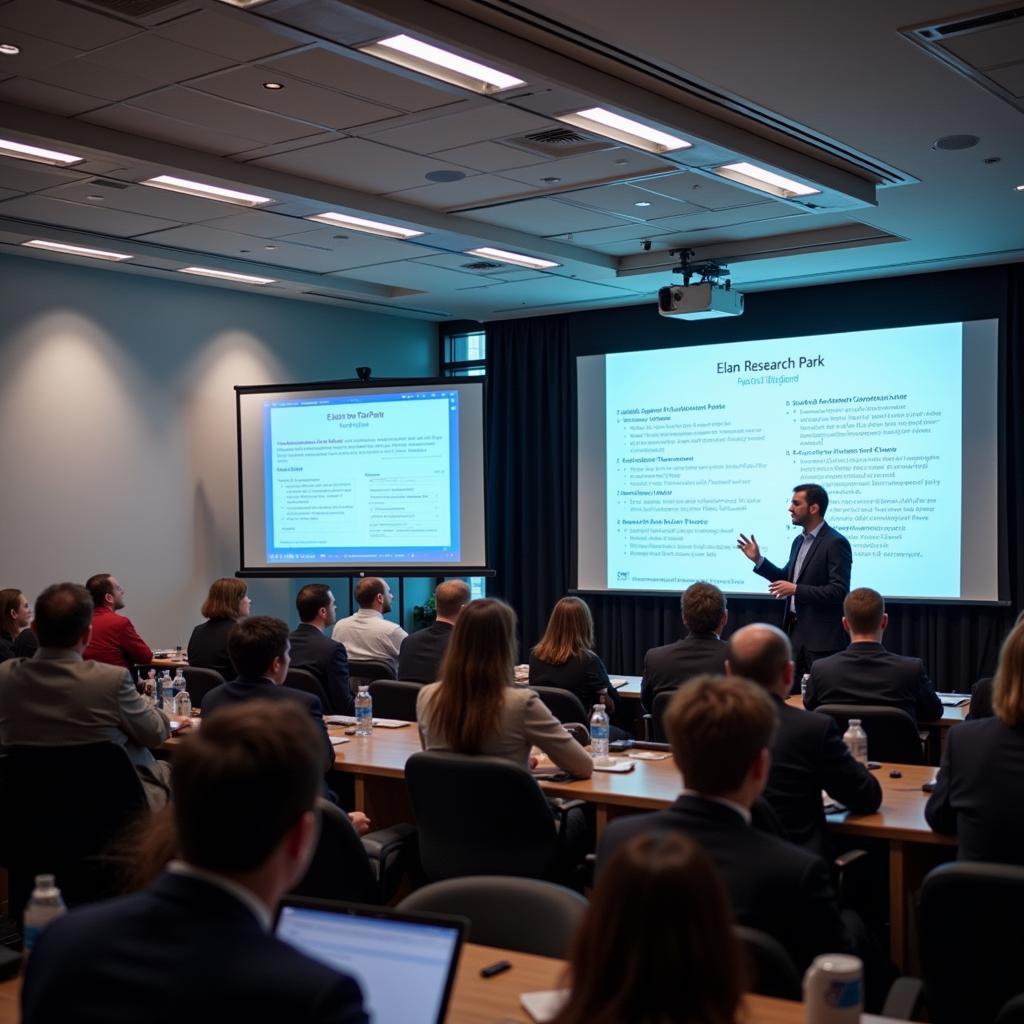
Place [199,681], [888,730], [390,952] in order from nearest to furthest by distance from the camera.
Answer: [390,952], [888,730], [199,681]

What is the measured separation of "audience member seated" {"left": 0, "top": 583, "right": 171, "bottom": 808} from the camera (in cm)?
408

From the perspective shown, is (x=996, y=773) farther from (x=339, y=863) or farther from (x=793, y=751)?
(x=339, y=863)

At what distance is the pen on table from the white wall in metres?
6.67

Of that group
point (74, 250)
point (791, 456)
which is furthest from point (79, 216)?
point (791, 456)

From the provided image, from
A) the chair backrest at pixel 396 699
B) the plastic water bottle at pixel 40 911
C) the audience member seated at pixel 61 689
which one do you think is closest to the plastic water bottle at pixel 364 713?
the chair backrest at pixel 396 699

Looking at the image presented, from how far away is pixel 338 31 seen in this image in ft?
14.2

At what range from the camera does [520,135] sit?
5766 millimetres

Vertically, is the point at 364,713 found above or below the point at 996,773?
below

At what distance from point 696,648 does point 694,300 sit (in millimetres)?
3684

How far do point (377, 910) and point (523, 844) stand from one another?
1996 millimetres

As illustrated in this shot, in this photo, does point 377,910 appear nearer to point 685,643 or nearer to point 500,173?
point 685,643

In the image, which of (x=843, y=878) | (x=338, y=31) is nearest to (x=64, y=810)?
(x=843, y=878)

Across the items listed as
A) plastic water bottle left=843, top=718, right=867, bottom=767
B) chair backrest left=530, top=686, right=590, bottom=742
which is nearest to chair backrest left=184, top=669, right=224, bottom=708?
chair backrest left=530, top=686, right=590, bottom=742

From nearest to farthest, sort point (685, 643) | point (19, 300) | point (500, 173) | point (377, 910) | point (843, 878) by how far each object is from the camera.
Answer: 1. point (377, 910)
2. point (843, 878)
3. point (685, 643)
4. point (500, 173)
5. point (19, 300)
